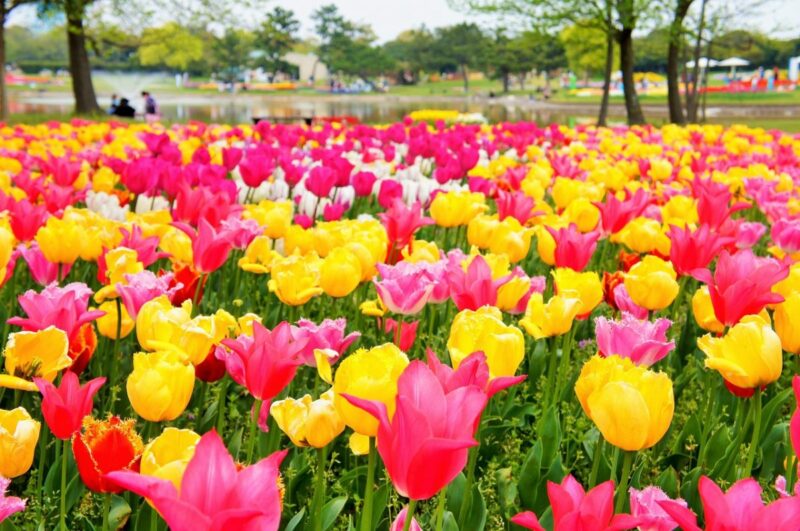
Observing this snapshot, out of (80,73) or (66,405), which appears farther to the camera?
(80,73)

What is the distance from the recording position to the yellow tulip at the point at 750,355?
1804mm

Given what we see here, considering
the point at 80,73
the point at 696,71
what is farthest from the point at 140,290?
the point at 696,71

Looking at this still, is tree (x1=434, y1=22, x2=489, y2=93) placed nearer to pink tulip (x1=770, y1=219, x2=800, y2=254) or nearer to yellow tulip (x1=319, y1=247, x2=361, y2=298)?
pink tulip (x1=770, y1=219, x2=800, y2=254)

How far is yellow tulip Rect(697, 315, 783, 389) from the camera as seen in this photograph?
180cm

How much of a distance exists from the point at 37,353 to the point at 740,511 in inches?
56.5

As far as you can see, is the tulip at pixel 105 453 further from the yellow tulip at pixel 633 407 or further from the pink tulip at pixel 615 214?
the pink tulip at pixel 615 214

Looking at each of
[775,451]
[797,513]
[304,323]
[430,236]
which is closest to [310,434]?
[304,323]

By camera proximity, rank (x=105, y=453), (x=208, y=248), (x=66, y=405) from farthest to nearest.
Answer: (x=208, y=248) < (x=66, y=405) < (x=105, y=453)

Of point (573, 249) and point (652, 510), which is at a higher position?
point (573, 249)

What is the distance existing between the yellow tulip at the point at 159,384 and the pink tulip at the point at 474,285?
35.1 inches

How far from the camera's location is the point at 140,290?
221 cm

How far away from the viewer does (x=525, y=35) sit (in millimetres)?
27344

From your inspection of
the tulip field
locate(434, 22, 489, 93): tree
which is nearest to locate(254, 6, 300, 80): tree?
locate(434, 22, 489, 93): tree

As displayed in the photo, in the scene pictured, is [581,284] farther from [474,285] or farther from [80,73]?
[80,73]
